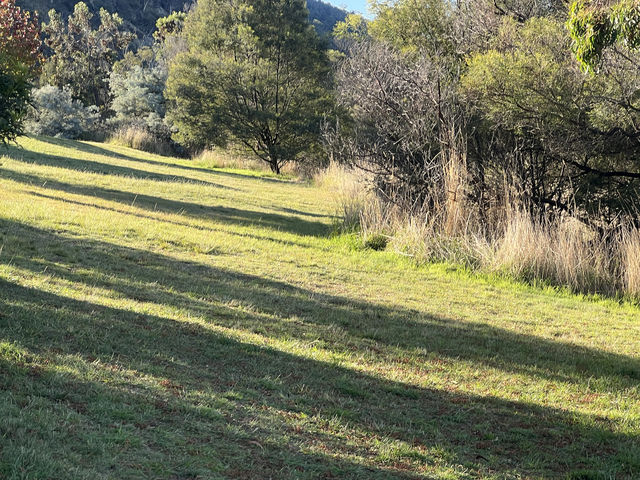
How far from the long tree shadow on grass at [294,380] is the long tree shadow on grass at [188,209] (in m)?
5.79

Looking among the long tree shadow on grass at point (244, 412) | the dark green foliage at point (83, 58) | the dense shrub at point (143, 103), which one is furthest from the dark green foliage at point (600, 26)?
the dark green foliage at point (83, 58)

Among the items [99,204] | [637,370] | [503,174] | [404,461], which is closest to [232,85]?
[99,204]

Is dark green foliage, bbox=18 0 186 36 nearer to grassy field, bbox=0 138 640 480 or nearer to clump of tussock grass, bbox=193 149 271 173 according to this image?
clump of tussock grass, bbox=193 149 271 173

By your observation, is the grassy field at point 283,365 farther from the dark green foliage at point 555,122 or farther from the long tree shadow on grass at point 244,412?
the dark green foliage at point 555,122

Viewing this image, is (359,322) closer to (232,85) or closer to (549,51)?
(549,51)

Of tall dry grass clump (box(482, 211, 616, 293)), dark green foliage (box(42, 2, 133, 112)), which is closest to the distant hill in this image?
dark green foliage (box(42, 2, 133, 112))

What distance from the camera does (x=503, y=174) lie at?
12.3 m

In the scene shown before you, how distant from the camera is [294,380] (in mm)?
5258

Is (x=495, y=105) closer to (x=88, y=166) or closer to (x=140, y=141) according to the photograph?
(x=88, y=166)

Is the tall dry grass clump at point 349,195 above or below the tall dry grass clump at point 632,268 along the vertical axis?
above

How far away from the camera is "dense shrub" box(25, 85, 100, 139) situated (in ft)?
103

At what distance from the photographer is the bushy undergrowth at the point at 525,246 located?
10.6 metres

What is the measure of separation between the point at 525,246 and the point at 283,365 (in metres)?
6.51

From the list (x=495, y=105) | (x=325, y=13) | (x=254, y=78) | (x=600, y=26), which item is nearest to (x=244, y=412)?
(x=600, y=26)
